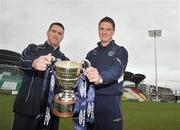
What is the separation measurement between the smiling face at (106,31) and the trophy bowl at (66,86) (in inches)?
38.5

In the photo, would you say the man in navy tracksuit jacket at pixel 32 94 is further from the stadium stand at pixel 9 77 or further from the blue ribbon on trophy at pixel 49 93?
the stadium stand at pixel 9 77

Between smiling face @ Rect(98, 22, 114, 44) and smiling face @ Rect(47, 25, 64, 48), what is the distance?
536mm

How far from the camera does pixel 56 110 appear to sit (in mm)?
2590

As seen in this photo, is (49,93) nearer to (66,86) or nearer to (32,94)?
(66,86)

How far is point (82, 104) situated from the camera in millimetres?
2750

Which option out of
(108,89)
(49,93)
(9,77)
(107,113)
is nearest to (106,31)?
(108,89)

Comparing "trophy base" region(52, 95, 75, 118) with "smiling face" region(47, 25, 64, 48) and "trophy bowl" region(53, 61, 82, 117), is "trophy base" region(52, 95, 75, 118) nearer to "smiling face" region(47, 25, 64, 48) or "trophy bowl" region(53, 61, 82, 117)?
"trophy bowl" region(53, 61, 82, 117)

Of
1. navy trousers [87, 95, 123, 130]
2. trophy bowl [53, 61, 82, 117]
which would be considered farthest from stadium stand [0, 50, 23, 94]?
trophy bowl [53, 61, 82, 117]

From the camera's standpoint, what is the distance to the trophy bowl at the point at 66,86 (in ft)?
7.98

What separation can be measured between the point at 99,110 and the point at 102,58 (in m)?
0.61

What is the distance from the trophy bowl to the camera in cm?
243

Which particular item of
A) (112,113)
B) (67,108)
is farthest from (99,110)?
(67,108)

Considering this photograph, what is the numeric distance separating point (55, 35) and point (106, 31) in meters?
0.69

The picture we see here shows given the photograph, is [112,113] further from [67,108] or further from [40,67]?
[40,67]
